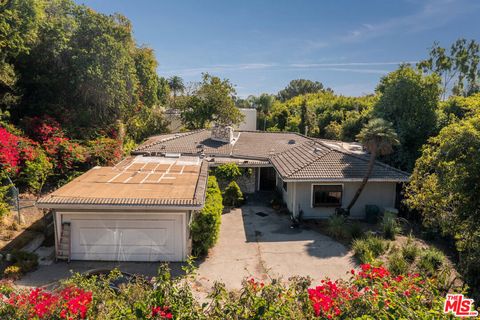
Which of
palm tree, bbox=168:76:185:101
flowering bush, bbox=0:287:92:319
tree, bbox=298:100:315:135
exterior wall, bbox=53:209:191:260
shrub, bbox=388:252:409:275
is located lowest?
shrub, bbox=388:252:409:275

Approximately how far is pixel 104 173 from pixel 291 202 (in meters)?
10.5

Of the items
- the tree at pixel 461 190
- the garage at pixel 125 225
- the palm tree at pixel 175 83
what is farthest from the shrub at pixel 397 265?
the palm tree at pixel 175 83

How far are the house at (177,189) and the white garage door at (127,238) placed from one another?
0.12 feet

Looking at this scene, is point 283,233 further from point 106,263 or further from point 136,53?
point 136,53

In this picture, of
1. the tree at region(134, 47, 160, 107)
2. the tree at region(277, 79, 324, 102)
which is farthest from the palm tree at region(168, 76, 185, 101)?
the tree at region(277, 79, 324, 102)

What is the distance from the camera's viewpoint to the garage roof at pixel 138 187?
11547 mm

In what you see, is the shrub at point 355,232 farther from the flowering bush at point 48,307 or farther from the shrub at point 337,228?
the flowering bush at point 48,307

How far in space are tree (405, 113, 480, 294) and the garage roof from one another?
26.8ft

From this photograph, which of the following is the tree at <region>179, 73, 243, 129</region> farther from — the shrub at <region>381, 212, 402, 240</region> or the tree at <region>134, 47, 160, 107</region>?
the shrub at <region>381, 212, 402, 240</region>

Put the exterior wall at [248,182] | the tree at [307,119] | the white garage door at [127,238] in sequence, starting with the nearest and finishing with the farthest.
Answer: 1. the white garage door at [127,238]
2. the exterior wall at [248,182]
3. the tree at [307,119]

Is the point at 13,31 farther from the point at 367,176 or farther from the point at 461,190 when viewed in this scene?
the point at 461,190

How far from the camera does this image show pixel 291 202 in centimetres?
1834

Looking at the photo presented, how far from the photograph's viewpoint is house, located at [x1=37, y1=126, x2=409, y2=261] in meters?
12.0

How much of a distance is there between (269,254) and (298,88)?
342ft
